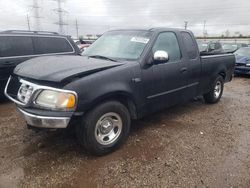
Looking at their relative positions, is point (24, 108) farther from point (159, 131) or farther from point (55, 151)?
point (159, 131)

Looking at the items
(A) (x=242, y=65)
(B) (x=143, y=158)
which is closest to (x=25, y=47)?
(B) (x=143, y=158)

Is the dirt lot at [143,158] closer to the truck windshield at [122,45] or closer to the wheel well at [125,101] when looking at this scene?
the wheel well at [125,101]

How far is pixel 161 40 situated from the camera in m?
4.08

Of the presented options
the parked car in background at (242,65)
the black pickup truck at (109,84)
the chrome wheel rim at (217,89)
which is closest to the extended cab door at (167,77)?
the black pickup truck at (109,84)

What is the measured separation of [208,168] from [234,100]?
4164 mm

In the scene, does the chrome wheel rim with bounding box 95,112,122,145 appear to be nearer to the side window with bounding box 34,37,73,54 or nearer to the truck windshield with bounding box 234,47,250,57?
the side window with bounding box 34,37,73,54

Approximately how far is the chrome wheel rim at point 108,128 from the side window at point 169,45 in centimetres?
142

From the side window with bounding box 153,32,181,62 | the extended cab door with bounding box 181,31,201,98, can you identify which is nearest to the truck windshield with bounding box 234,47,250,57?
the extended cab door with bounding box 181,31,201,98

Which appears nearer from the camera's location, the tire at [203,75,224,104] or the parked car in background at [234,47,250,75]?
the tire at [203,75,224,104]

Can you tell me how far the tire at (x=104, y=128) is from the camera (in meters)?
2.95

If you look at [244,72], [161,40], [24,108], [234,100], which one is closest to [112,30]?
[161,40]

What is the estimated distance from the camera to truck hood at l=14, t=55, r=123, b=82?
2.79m

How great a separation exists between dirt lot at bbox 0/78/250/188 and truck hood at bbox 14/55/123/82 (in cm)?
117

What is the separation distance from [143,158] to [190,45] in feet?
8.84
